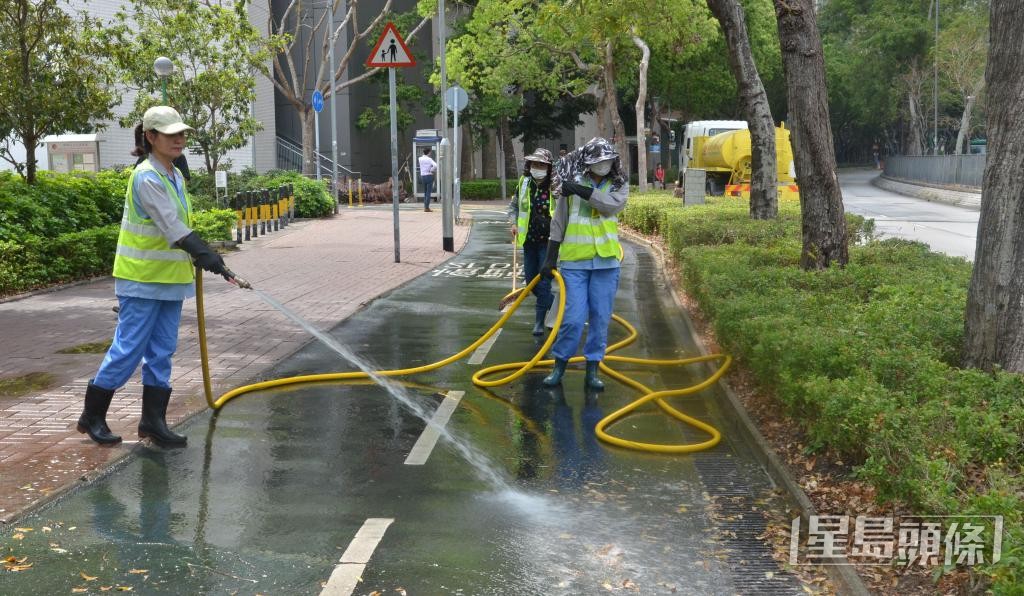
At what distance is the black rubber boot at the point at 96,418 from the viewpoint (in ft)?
20.7

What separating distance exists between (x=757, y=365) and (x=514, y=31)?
29423 millimetres

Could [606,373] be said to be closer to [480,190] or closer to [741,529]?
[741,529]

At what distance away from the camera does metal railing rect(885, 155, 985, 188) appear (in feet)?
152

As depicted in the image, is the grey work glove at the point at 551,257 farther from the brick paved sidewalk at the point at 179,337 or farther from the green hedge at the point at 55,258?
the green hedge at the point at 55,258

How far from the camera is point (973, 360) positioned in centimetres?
599

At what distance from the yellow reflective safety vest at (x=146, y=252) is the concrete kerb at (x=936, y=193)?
106 feet

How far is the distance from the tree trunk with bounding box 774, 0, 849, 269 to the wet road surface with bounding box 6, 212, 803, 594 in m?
3.06

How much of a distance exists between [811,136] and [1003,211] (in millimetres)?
4646

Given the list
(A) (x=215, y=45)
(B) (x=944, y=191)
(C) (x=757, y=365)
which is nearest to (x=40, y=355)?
(C) (x=757, y=365)

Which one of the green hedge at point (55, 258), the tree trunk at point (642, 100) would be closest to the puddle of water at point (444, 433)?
the green hedge at point (55, 258)

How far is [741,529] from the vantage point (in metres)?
5.17

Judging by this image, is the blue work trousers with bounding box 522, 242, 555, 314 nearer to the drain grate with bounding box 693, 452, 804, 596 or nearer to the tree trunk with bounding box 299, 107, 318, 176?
the drain grate with bounding box 693, 452, 804, 596

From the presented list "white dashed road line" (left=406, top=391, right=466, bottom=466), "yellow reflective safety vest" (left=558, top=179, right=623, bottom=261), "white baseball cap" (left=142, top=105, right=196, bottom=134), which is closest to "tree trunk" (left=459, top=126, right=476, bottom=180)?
"yellow reflective safety vest" (left=558, top=179, right=623, bottom=261)

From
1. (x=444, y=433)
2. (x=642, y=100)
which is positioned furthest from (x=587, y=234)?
(x=642, y=100)
